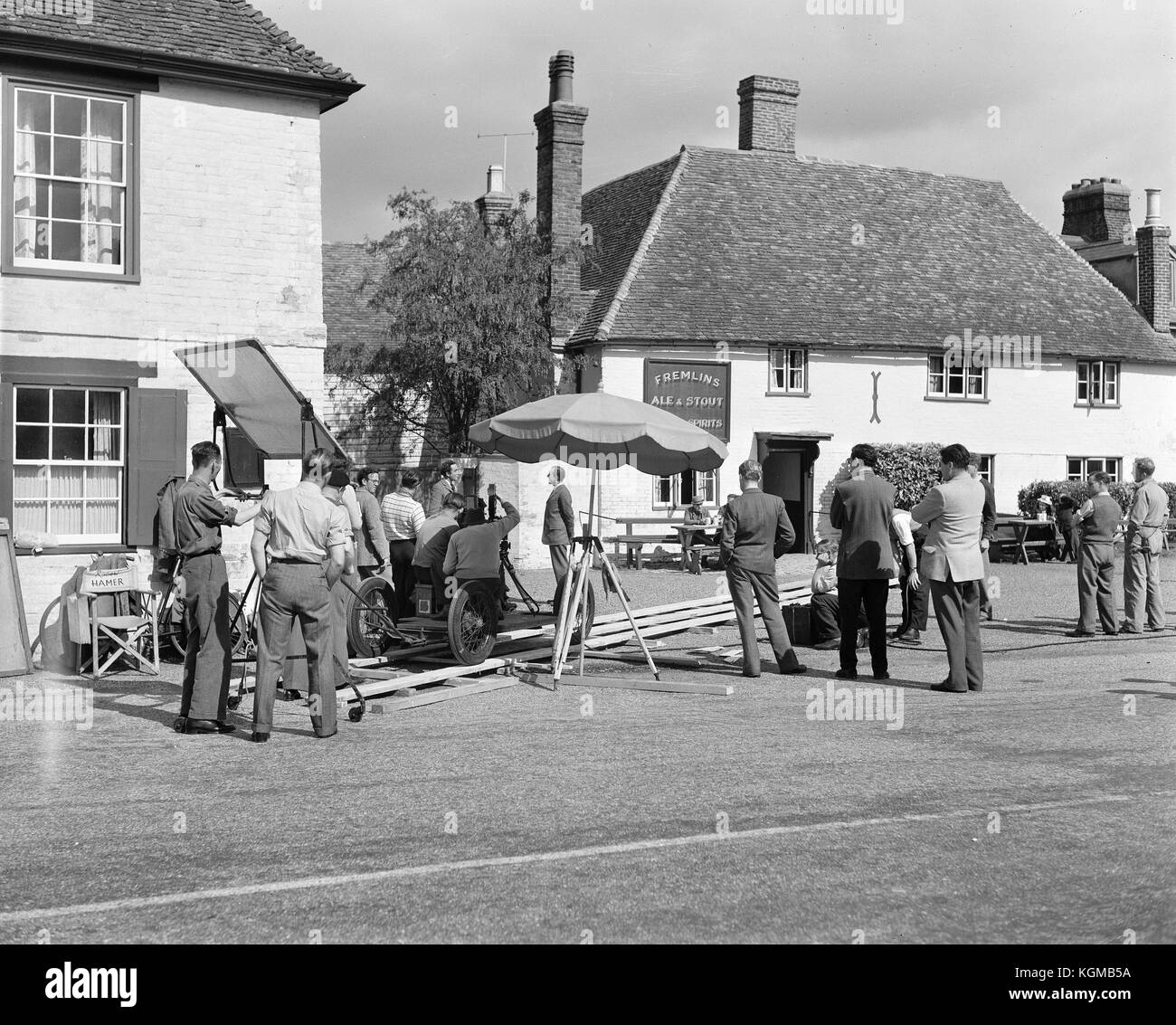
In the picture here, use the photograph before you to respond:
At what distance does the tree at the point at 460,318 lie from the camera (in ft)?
93.6

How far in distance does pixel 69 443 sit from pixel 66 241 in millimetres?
2158

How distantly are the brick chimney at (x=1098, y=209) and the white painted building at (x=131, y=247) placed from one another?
112 ft

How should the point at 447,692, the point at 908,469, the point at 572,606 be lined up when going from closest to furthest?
the point at 447,692 → the point at 572,606 → the point at 908,469

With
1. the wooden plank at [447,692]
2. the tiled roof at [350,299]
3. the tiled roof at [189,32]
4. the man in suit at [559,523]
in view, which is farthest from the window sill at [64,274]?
the tiled roof at [350,299]

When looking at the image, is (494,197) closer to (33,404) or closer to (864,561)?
(33,404)

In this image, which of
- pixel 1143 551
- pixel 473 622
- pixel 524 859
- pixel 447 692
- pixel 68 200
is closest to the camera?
pixel 524 859

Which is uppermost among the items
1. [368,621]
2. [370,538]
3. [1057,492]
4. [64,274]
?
[64,274]

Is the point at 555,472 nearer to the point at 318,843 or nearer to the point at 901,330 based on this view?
the point at 318,843

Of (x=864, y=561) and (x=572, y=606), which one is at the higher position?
(x=864, y=561)

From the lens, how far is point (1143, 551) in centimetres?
1536

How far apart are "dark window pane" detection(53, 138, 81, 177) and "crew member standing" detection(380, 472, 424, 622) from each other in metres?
4.75

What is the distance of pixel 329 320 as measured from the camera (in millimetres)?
34719

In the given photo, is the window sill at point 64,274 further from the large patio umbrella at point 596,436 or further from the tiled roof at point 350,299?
the tiled roof at point 350,299

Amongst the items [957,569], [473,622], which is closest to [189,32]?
[473,622]
